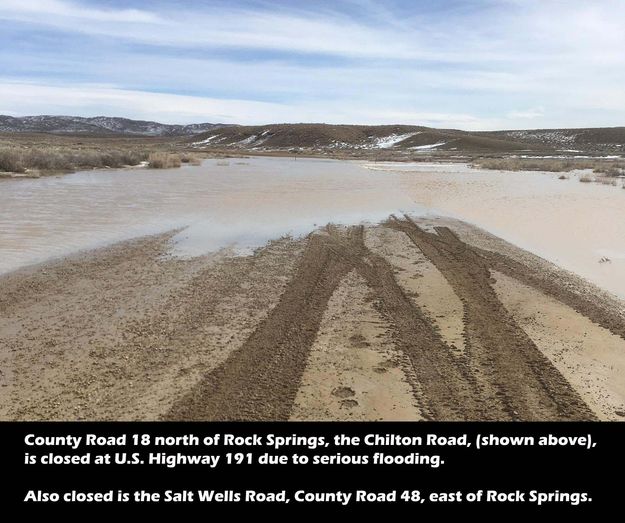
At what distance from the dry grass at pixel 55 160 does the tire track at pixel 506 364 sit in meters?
24.6

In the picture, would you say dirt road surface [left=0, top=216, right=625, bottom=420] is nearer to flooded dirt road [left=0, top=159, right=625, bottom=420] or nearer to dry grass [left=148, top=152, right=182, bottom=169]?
flooded dirt road [left=0, top=159, right=625, bottom=420]

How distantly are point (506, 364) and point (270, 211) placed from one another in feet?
40.5

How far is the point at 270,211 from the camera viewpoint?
56.3 feet

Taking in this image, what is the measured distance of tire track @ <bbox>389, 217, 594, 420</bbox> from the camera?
183 inches

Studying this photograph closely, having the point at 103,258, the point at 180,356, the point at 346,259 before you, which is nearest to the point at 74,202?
the point at 103,258

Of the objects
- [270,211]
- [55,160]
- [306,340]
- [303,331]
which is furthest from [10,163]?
[306,340]

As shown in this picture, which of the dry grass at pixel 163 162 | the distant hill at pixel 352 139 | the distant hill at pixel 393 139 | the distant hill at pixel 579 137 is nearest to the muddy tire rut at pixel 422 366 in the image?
the dry grass at pixel 163 162

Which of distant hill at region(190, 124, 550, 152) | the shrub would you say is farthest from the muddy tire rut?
distant hill at region(190, 124, 550, 152)

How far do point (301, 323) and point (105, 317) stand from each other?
2429mm

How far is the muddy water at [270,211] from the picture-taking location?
1162 centimetres

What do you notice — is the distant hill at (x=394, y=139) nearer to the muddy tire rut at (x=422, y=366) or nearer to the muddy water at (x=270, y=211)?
the muddy water at (x=270, y=211)

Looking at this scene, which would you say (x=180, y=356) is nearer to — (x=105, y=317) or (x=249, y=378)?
(x=249, y=378)

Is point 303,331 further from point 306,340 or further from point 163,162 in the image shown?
point 163,162

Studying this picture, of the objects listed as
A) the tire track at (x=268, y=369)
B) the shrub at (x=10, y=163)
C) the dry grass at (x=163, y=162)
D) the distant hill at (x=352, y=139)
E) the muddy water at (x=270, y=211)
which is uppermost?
the distant hill at (x=352, y=139)
